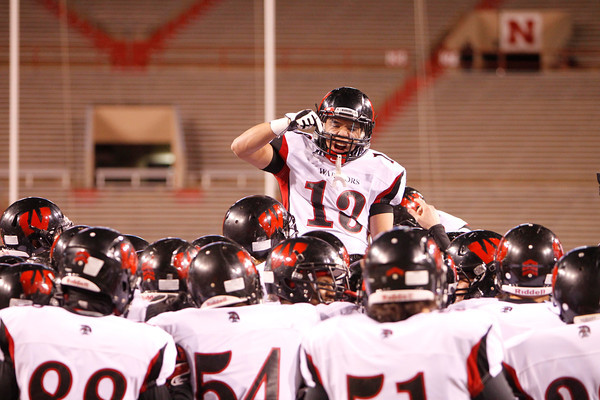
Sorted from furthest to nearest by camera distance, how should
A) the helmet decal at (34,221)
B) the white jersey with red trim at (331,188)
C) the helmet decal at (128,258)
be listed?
the helmet decal at (34,221) → the white jersey with red trim at (331,188) → the helmet decal at (128,258)

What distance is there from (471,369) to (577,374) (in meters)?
0.55

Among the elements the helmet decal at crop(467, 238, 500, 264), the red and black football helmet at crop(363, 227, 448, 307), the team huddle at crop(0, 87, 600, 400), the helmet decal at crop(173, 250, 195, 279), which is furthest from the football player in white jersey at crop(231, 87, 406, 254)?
the red and black football helmet at crop(363, 227, 448, 307)

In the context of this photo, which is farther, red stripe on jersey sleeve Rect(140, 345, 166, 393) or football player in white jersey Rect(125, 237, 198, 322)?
football player in white jersey Rect(125, 237, 198, 322)

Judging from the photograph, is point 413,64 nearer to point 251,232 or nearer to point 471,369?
point 251,232

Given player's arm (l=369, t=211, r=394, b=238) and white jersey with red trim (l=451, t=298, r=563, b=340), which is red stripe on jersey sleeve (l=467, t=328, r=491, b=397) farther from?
player's arm (l=369, t=211, r=394, b=238)

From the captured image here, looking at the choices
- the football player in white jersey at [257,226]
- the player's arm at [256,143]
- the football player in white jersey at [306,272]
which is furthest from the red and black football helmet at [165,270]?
the player's arm at [256,143]

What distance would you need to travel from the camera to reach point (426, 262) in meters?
3.10

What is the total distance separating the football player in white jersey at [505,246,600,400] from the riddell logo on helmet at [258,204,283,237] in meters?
2.15

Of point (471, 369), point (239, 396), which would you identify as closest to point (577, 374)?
point (471, 369)

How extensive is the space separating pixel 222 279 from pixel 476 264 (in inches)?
80.9

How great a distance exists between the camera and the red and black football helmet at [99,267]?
11.6ft

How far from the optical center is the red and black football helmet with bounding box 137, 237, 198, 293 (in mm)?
4617

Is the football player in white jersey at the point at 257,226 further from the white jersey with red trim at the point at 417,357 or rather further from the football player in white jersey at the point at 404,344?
the white jersey with red trim at the point at 417,357

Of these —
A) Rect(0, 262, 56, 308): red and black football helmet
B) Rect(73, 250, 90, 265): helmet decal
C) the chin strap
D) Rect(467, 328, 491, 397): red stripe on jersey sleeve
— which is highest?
the chin strap
